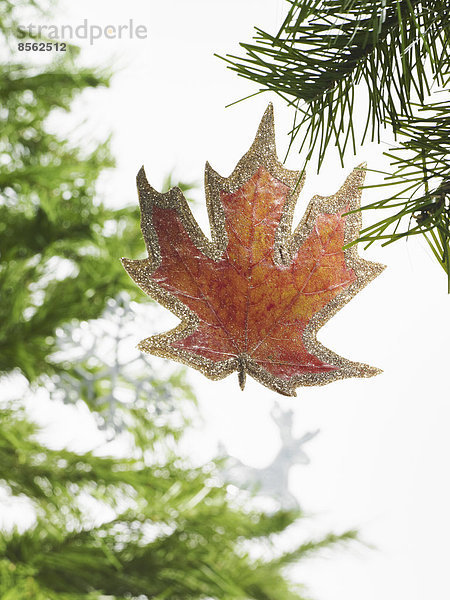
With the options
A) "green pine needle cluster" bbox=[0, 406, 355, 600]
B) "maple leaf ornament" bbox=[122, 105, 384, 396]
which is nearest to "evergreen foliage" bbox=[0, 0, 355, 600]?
"green pine needle cluster" bbox=[0, 406, 355, 600]

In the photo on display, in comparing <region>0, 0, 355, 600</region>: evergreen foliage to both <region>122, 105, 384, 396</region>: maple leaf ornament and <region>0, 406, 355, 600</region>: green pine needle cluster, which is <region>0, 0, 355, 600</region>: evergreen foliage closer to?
<region>0, 406, 355, 600</region>: green pine needle cluster

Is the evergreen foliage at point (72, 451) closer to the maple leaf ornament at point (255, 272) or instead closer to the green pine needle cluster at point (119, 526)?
the green pine needle cluster at point (119, 526)

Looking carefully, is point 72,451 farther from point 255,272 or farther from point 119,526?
point 255,272

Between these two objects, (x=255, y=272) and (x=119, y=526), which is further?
(x=119, y=526)

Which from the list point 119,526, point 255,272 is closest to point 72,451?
point 119,526

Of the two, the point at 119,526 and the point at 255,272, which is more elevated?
the point at 255,272
